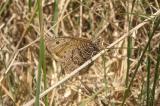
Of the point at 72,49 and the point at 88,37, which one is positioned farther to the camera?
the point at 88,37

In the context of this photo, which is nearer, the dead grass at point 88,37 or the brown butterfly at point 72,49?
the brown butterfly at point 72,49

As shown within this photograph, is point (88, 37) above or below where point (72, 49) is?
below

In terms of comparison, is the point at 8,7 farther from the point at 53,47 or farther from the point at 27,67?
the point at 53,47

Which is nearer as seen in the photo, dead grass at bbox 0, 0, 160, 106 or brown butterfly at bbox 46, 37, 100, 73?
brown butterfly at bbox 46, 37, 100, 73
